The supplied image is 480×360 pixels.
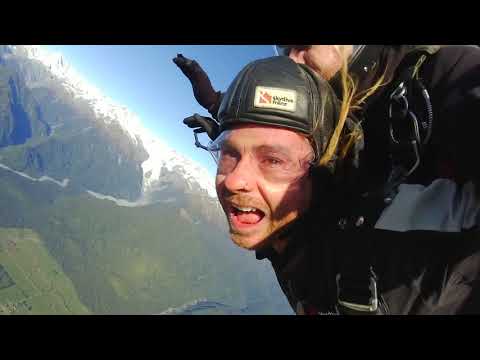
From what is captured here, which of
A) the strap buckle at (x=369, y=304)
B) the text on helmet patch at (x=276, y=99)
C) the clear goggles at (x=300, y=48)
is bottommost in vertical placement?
the strap buckle at (x=369, y=304)

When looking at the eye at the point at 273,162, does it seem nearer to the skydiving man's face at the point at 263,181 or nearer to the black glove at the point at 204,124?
the skydiving man's face at the point at 263,181

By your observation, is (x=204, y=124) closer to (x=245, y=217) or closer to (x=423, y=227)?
(x=245, y=217)

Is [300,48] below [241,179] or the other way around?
the other way around

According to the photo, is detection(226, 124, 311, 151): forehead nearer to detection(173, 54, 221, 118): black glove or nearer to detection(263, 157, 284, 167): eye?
detection(263, 157, 284, 167): eye

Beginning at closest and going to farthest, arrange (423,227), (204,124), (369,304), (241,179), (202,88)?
(423,227)
(369,304)
(241,179)
(204,124)
(202,88)

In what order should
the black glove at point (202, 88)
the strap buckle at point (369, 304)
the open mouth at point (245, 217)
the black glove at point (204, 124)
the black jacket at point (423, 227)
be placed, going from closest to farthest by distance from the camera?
the black jacket at point (423, 227) < the strap buckle at point (369, 304) < the open mouth at point (245, 217) < the black glove at point (204, 124) < the black glove at point (202, 88)

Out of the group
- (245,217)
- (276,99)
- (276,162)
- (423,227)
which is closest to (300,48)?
(276,99)

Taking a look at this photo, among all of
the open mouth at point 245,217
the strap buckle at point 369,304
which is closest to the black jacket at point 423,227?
the strap buckle at point 369,304
